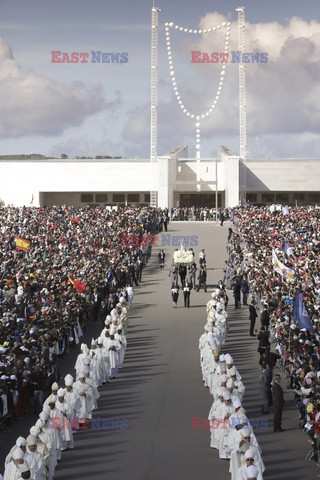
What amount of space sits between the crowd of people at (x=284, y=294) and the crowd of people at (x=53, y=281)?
4.53 meters

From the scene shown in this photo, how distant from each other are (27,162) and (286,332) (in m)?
50.8

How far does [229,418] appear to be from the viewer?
17.0m

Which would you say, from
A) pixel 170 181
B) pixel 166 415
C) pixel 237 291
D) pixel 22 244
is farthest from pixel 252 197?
pixel 166 415

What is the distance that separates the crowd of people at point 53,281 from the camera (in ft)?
68.9

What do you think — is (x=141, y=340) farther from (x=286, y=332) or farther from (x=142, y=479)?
(x=142, y=479)

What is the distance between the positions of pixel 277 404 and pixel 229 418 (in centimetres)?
222

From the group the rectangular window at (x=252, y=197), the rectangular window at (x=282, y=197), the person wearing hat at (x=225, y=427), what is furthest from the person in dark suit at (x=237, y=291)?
the rectangular window at (x=282, y=197)

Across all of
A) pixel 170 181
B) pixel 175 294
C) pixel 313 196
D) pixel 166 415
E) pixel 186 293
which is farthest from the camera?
pixel 313 196

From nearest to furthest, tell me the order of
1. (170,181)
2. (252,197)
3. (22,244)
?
1. (22,244)
2. (170,181)
3. (252,197)

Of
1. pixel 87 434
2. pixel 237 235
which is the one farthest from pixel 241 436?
pixel 237 235

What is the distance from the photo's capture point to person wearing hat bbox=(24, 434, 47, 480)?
1492cm

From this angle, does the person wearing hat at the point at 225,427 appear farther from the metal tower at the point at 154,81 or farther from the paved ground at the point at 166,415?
the metal tower at the point at 154,81

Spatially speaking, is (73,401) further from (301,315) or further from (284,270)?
(284,270)

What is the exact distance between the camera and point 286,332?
2425 centimetres
